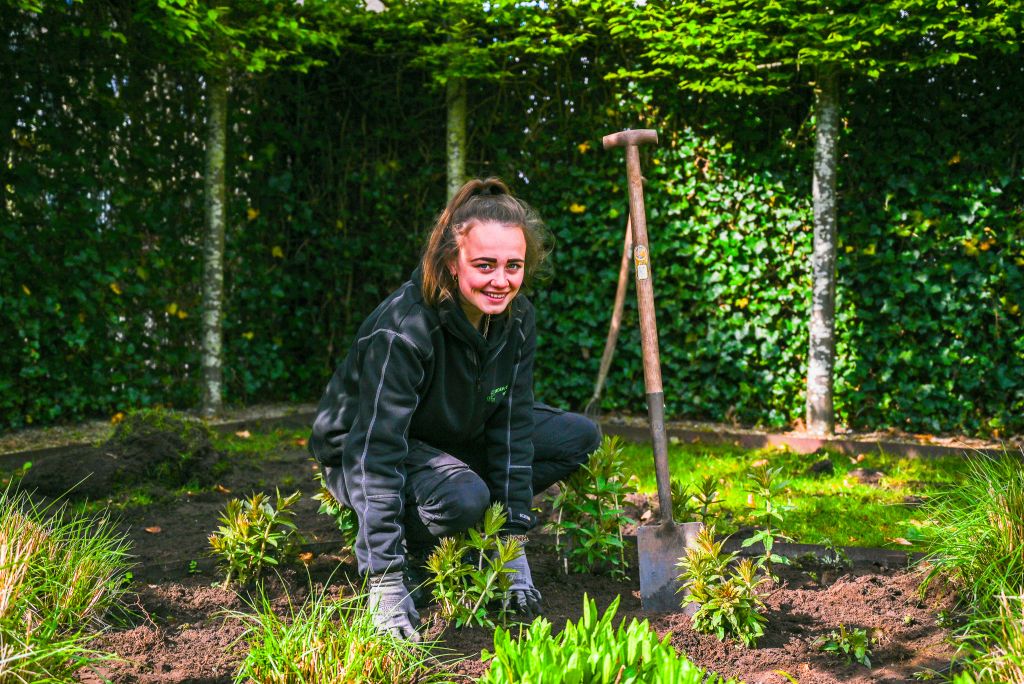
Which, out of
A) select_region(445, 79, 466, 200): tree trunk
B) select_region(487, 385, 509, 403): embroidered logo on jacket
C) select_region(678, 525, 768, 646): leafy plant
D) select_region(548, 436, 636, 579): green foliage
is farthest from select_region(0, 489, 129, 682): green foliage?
select_region(445, 79, 466, 200): tree trunk

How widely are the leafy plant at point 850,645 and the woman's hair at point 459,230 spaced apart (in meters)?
1.44

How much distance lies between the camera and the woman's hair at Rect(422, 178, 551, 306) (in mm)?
2832

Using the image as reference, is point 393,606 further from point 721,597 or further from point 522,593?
point 721,597

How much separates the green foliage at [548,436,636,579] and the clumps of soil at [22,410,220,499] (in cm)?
219

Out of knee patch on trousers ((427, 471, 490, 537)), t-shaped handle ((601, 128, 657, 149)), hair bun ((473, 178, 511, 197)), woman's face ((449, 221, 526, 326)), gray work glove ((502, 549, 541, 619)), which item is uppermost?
t-shaped handle ((601, 128, 657, 149))

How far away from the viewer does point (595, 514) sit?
10.7 ft

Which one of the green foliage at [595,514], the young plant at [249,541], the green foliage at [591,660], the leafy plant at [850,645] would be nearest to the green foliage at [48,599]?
the young plant at [249,541]

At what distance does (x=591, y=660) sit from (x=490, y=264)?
4.27 feet

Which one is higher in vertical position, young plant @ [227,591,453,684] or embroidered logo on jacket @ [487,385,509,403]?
embroidered logo on jacket @ [487,385,509,403]

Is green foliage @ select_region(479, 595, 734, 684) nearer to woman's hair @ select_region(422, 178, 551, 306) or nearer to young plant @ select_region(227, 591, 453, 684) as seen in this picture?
young plant @ select_region(227, 591, 453, 684)

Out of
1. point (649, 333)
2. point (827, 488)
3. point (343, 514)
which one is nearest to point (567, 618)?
point (343, 514)

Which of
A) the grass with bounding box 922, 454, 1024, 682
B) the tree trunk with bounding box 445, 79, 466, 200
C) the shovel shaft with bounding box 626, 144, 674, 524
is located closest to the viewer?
the grass with bounding box 922, 454, 1024, 682

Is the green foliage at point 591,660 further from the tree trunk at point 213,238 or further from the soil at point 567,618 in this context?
the tree trunk at point 213,238

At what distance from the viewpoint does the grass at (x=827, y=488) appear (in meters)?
3.89
